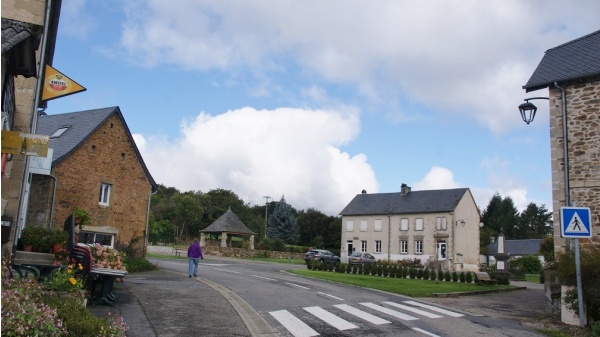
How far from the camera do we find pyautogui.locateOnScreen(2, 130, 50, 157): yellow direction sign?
5914 millimetres

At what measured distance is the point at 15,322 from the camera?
16.1 feet

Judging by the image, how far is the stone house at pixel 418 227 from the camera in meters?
53.9

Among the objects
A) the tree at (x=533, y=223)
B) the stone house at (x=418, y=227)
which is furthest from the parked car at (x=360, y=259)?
the tree at (x=533, y=223)

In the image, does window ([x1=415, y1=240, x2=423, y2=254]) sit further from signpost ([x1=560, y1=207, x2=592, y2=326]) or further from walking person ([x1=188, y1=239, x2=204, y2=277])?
signpost ([x1=560, y1=207, x2=592, y2=326])

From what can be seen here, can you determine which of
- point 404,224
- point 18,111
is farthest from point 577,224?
point 404,224

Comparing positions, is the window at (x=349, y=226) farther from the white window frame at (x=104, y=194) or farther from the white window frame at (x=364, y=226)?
the white window frame at (x=104, y=194)

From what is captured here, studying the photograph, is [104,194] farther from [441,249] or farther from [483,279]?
[441,249]

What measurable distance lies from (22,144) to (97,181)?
18018 mm

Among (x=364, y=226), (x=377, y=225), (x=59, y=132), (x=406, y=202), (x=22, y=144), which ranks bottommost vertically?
(x=22, y=144)

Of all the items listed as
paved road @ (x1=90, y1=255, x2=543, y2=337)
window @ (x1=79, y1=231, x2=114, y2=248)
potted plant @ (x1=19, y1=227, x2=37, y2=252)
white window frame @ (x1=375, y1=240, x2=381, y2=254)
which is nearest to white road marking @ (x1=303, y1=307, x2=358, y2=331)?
paved road @ (x1=90, y1=255, x2=543, y2=337)

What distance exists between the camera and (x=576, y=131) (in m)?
14.6

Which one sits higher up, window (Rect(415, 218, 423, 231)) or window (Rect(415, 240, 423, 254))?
window (Rect(415, 218, 423, 231))

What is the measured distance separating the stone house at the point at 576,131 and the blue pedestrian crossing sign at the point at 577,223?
3.13 meters

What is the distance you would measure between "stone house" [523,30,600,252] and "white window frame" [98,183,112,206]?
17559 millimetres
